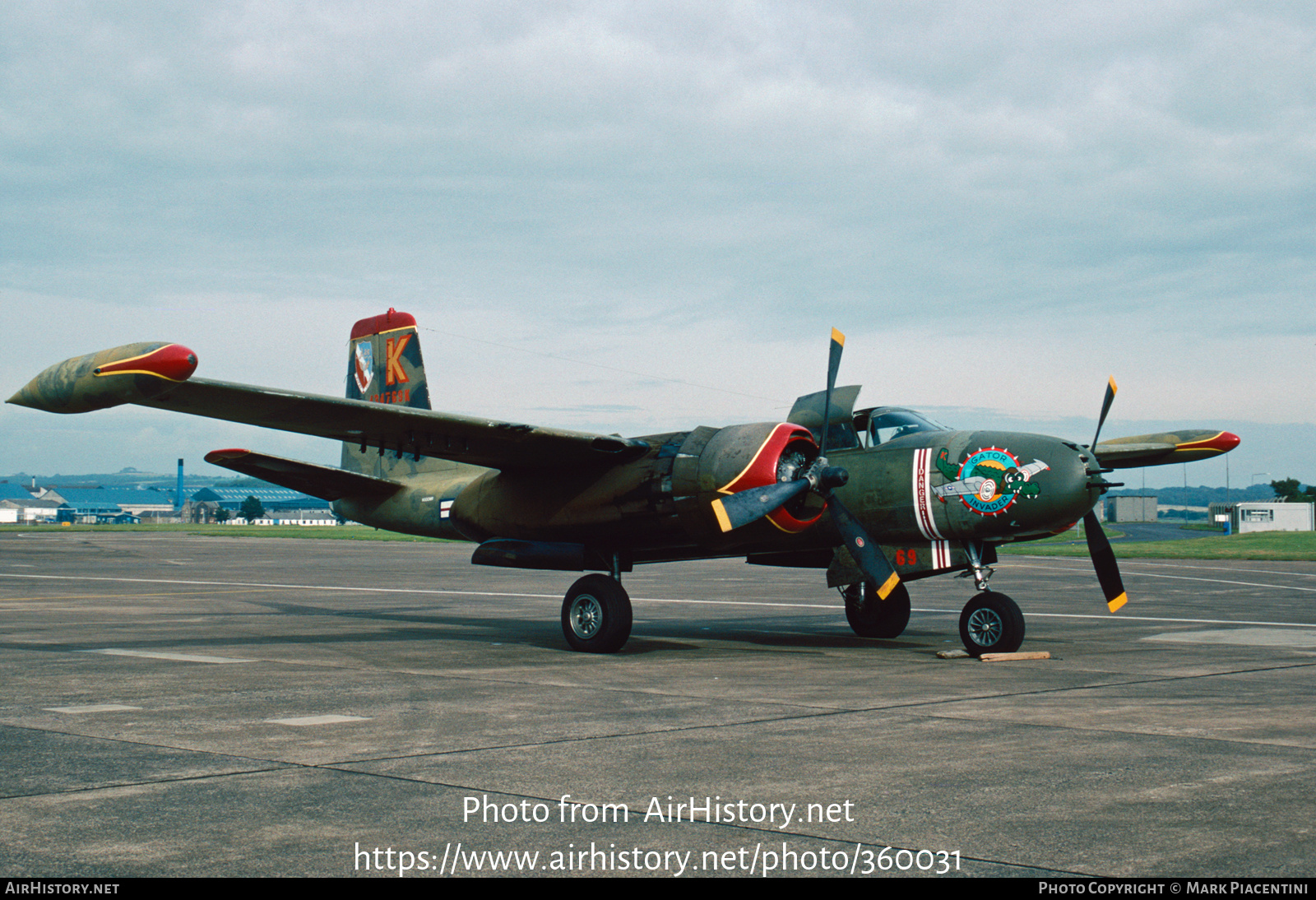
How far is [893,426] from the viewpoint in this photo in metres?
16.0

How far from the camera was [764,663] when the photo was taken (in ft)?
46.5

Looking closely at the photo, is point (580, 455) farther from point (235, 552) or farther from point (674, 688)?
point (235, 552)

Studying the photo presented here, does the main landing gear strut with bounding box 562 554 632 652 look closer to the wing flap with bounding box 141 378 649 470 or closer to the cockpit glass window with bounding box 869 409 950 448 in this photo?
the wing flap with bounding box 141 378 649 470

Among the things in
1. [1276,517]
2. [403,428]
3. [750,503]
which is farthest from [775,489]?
[1276,517]

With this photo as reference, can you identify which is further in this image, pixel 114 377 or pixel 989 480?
pixel 989 480

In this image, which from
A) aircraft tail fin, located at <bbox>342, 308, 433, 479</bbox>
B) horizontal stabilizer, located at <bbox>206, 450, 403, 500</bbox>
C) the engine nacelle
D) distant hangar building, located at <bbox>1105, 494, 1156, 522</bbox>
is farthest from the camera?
distant hangar building, located at <bbox>1105, 494, 1156, 522</bbox>

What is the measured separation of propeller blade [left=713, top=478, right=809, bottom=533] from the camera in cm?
1397

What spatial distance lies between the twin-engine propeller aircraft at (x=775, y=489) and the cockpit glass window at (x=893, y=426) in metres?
0.03

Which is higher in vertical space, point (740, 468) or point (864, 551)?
point (740, 468)

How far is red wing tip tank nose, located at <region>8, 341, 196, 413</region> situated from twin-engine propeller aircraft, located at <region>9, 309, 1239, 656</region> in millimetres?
1188

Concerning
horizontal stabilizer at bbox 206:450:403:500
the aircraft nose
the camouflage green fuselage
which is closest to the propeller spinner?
the camouflage green fuselage

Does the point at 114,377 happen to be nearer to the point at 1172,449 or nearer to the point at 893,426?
the point at 893,426

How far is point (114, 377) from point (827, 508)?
8949mm

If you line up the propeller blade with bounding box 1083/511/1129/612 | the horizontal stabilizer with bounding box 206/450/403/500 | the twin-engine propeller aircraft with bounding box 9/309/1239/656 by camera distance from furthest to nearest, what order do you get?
the horizontal stabilizer with bounding box 206/450/403/500, the propeller blade with bounding box 1083/511/1129/612, the twin-engine propeller aircraft with bounding box 9/309/1239/656
